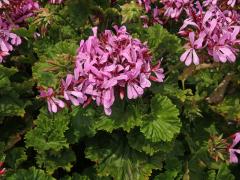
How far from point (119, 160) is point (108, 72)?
1.89ft

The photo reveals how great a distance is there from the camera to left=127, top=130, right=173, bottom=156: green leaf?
2221 millimetres

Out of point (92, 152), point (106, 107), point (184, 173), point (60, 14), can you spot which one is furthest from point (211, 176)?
point (60, 14)

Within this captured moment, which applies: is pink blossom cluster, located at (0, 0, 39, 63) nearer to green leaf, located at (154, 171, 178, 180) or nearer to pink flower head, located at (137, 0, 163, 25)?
pink flower head, located at (137, 0, 163, 25)

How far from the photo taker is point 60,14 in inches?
106

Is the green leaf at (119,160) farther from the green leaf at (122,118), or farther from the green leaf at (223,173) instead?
the green leaf at (223,173)

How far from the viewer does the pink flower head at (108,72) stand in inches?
75.7

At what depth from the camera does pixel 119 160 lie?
2311 mm

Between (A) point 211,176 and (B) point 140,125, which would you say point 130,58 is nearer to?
(B) point 140,125

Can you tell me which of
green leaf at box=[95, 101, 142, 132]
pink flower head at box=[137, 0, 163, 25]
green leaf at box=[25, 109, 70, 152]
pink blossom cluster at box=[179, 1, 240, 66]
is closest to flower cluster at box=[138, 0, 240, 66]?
pink blossom cluster at box=[179, 1, 240, 66]

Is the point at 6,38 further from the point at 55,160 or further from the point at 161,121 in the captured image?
the point at 161,121

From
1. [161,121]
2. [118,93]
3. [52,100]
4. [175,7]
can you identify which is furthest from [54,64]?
[175,7]

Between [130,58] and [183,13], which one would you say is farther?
[183,13]

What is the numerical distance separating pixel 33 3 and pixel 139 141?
106 cm

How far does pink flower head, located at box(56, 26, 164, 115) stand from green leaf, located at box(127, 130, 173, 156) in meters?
0.32
